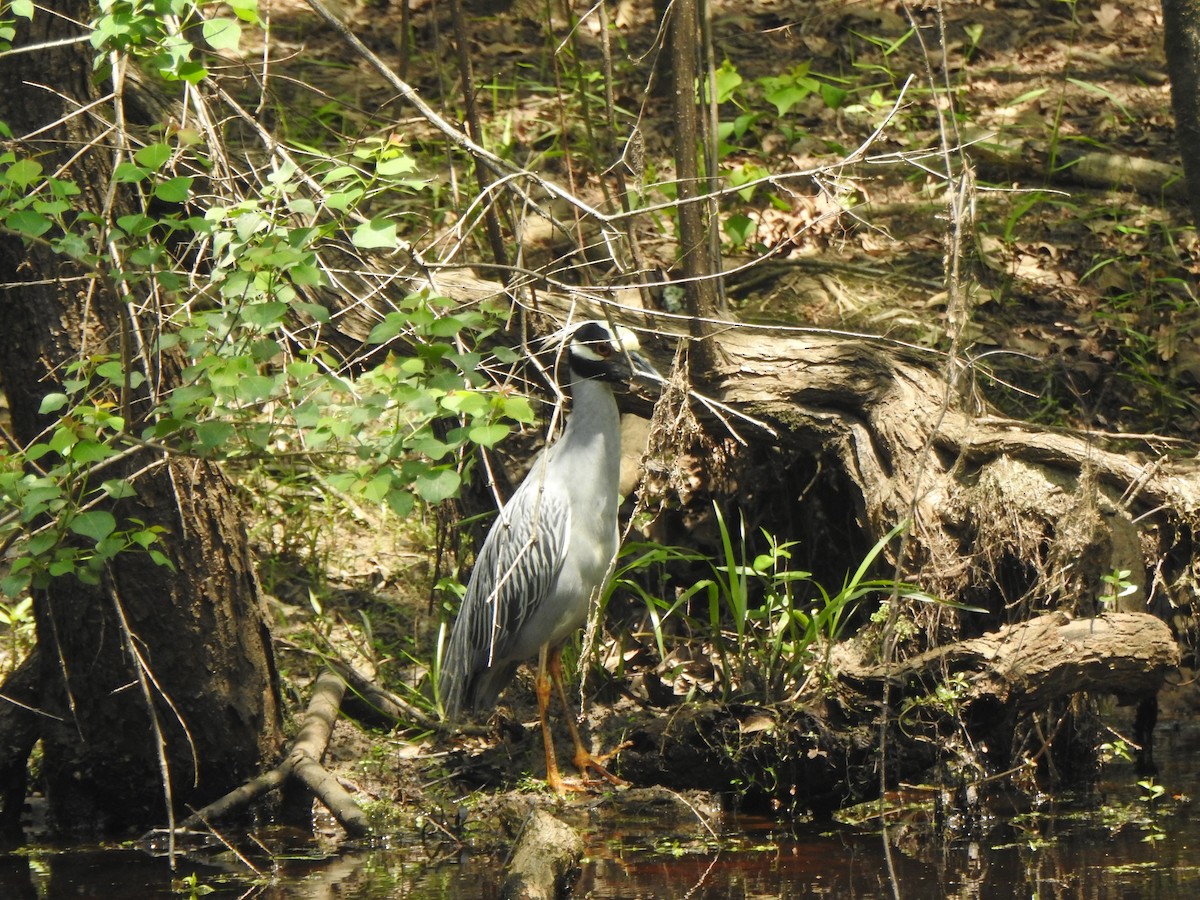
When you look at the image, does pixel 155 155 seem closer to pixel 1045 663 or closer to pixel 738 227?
pixel 1045 663

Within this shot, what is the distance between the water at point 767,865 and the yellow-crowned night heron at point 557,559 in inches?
28.6

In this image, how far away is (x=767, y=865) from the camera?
4.33m

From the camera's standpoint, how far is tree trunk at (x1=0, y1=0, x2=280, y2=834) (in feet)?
15.0

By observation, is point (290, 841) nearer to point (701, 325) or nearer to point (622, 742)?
point (622, 742)

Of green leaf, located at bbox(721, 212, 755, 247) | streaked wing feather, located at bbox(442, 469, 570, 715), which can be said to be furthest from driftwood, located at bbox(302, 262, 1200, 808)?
green leaf, located at bbox(721, 212, 755, 247)

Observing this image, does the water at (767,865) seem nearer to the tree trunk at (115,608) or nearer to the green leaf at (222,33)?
the tree trunk at (115,608)

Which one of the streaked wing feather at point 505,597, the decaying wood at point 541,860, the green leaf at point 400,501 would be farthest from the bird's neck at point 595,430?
the green leaf at point 400,501

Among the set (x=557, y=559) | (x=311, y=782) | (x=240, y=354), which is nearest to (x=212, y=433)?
(x=240, y=354)

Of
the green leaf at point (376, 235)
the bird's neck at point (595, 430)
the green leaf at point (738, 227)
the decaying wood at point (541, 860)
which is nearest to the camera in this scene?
the green leaf at point (376, 235)

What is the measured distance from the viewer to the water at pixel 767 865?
4066mm

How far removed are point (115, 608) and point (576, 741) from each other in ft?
5.90

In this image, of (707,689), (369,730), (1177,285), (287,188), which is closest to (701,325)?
(707,689)

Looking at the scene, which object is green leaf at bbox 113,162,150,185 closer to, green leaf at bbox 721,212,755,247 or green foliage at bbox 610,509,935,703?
green foliage at bbox 610,509,935,703

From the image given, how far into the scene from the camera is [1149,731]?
5219 millimetres
